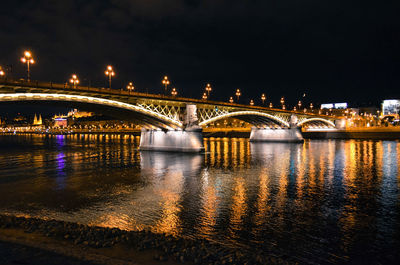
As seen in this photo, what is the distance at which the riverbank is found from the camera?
647cm

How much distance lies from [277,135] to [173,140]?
39.9 m

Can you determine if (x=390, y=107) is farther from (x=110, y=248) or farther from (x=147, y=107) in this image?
(x=110, y=248)

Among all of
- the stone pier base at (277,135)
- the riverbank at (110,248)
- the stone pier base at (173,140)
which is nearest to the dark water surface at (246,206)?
the riverbank at (110,248)

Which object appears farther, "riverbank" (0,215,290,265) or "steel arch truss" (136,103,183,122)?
"steel arch truss" (136,103,183,122)

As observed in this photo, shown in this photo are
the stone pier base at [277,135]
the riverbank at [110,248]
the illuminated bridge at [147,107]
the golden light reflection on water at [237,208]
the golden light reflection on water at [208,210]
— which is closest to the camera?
the riverbank at [110,248]

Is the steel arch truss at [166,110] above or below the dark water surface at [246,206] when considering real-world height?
above

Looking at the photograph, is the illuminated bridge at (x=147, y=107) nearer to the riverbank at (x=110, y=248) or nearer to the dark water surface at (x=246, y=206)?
the dark water surface at (x=246, y=206)

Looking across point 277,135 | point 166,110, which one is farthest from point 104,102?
point 277,135

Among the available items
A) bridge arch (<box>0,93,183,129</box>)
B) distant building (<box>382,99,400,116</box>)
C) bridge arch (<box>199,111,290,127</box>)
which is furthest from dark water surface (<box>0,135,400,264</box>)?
distant building (<box>382,99,400,116</box>)

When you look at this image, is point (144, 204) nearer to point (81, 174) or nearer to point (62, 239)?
point (62, 239)

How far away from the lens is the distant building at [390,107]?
513 ft

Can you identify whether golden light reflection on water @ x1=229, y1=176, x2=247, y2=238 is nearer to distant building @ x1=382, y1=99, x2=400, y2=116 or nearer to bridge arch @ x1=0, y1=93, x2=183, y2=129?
bridge arch @ x1=0, y1=93, x2=183, y2=129

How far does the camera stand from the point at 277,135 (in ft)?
250

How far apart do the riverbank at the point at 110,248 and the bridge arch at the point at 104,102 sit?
905 inches
